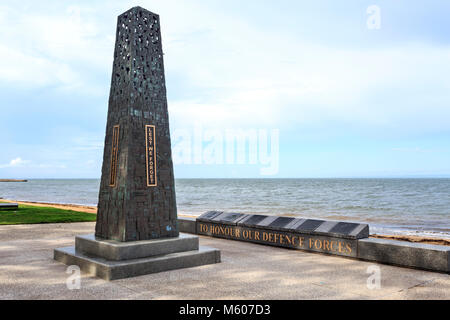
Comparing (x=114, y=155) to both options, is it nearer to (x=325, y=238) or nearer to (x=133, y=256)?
(x=133, y=256)

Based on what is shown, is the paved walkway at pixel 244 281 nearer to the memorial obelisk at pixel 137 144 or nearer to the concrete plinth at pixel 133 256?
the concrete plinth at pixel 133 256

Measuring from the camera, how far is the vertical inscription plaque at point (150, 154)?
19.4 ft

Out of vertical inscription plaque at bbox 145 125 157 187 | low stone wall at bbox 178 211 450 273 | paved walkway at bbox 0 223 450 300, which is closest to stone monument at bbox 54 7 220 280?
vertical inscription plaque at bbox 145 125 157 187

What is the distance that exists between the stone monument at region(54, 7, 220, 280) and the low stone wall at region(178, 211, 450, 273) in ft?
6.31

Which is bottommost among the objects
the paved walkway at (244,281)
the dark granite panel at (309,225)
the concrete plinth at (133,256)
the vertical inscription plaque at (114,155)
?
the paved walkway at (244,281)

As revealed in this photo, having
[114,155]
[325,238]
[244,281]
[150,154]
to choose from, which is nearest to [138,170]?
[150,154]

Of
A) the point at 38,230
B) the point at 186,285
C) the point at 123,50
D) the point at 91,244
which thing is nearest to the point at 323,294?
the point at 186,285

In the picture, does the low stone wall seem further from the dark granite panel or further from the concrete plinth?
the concrete plinth

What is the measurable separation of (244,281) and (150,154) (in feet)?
8.31

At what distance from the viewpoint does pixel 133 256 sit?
17.6 feet

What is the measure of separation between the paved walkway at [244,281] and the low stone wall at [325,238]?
0.65ft

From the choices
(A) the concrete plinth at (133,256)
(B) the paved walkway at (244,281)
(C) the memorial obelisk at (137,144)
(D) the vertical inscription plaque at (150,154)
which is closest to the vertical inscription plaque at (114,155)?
(C) the memorial obelisk at (137,144)

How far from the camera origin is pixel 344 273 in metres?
5.39
